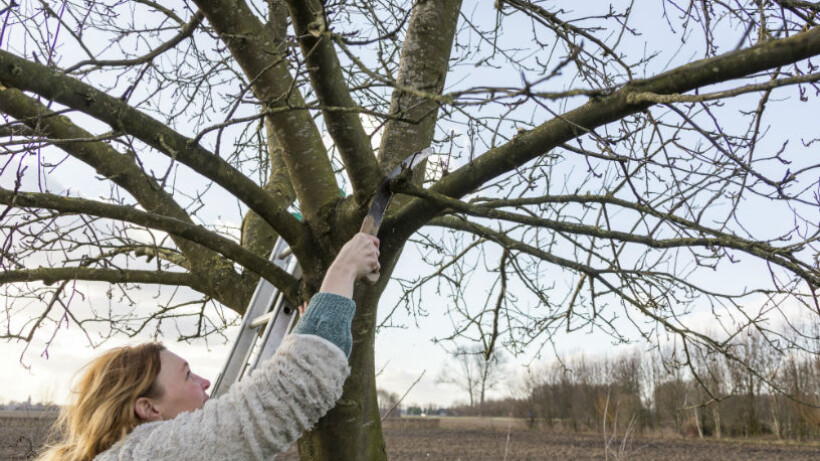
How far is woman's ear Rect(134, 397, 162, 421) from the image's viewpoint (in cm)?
165

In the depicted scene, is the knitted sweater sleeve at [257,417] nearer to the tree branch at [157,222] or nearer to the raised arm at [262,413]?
the raised arm at [262,413]

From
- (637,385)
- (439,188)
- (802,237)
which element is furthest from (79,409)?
(637,385)

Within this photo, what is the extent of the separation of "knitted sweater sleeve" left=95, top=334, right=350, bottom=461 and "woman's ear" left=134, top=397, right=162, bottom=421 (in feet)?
0.29

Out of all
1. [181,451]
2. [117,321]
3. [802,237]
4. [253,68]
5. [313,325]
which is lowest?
[181,451]

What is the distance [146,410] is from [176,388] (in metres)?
0.11

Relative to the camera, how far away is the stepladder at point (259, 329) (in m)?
2.87

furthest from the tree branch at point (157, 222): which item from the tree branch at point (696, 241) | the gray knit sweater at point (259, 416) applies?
the gray knit sweater at point (259, 416)

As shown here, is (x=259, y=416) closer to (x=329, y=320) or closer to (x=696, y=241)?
(x=329, y=320)

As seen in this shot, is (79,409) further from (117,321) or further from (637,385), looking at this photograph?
(637,385)

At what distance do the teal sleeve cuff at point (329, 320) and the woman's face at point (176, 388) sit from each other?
416 mm

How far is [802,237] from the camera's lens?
3320 millimetres

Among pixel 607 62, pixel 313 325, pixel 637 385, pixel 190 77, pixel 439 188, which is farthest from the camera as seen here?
pixel 637 385

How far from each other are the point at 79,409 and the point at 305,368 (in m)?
0.68

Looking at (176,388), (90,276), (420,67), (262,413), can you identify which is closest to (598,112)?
(420,67)
